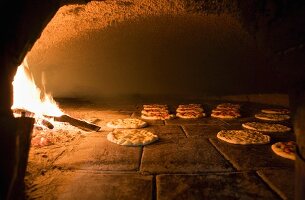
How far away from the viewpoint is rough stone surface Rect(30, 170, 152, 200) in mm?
2416

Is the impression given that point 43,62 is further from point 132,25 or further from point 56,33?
point 132,25

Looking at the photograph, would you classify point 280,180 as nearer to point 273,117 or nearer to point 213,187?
point 213,187

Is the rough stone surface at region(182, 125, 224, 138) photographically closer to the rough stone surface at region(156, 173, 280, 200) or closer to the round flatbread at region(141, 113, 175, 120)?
the round flatbread at region(141, 113, 175, 120)

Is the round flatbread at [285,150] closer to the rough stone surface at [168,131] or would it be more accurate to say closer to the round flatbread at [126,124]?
the rough stone surface at [168,131]

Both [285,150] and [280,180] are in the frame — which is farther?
[285,150]

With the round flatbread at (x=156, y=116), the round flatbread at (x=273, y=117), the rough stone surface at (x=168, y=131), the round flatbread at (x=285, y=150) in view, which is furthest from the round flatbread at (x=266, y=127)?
the round flatbread at (x=156, y=116)

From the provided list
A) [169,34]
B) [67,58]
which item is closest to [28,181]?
[169,34]

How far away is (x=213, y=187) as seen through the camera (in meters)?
2.55

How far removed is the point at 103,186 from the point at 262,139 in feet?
8.70

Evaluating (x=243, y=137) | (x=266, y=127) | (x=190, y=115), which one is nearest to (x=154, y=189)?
(x=243, y=137)

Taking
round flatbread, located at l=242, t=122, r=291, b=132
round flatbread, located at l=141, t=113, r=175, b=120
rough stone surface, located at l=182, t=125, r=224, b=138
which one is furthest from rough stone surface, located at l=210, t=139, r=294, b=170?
round flatbread, located at l=141, t=113, r=175, b=120

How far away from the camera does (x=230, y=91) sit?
30.4 feet

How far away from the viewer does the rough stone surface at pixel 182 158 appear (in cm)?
302

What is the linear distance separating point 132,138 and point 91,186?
154cm
